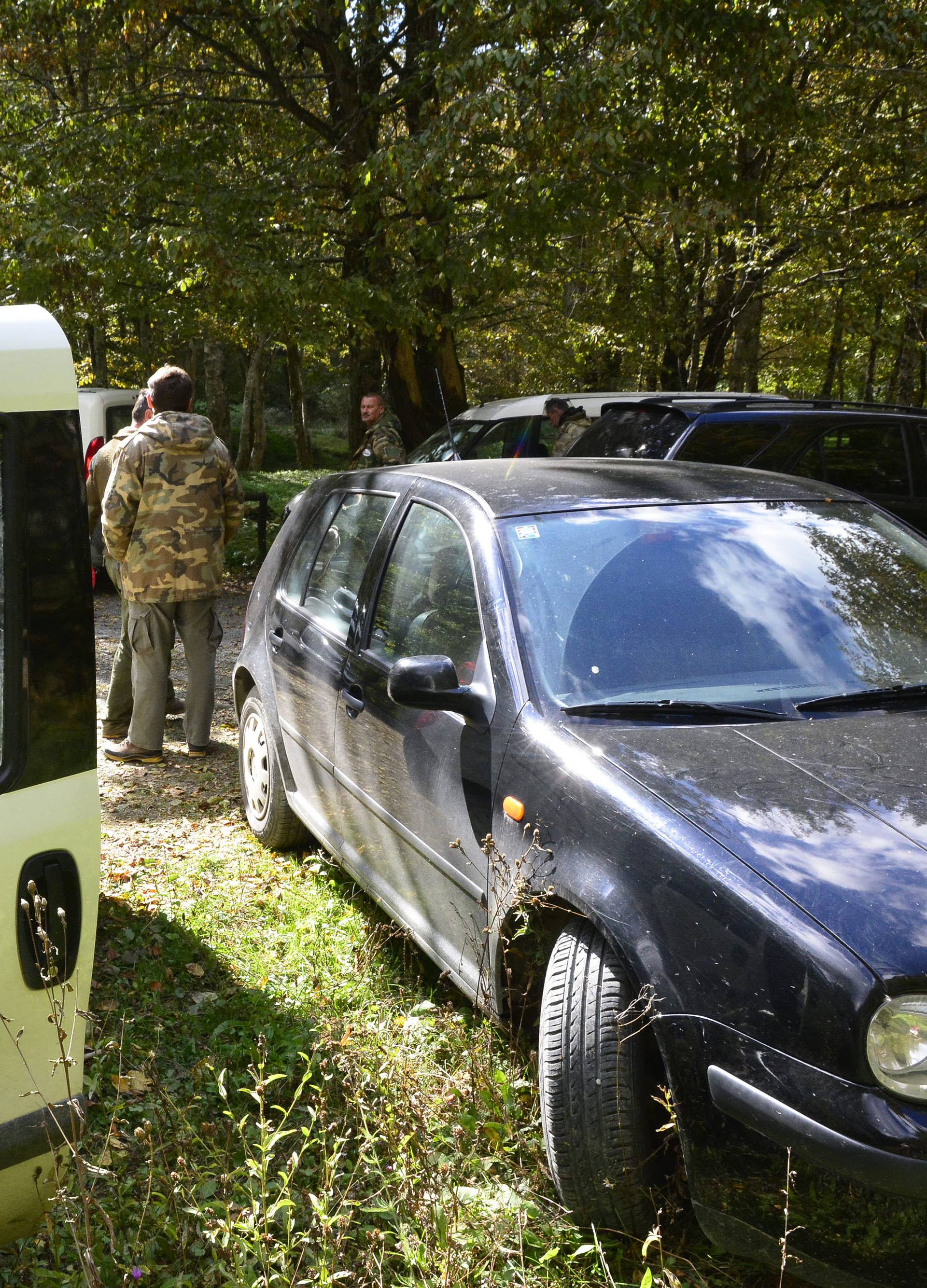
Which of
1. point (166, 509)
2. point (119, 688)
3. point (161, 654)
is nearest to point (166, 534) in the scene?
point (166, 509)

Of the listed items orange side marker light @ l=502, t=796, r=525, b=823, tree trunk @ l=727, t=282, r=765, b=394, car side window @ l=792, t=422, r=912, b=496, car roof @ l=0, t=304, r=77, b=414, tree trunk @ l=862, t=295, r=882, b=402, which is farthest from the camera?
tree trunk @ l=862, t=295, r=882, b=402

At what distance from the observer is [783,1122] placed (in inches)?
85.8

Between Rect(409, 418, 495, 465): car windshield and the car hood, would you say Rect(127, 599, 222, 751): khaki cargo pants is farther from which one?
Rect(409, 418, 495, 465): car windshield

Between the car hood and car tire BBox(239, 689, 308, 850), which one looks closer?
the car hood

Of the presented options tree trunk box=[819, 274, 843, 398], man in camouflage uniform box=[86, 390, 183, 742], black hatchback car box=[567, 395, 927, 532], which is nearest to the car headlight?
man in camouflage uniform box=[86, 390, 183, 742]

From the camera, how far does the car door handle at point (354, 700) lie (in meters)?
4.07

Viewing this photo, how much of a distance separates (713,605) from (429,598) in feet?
3.12

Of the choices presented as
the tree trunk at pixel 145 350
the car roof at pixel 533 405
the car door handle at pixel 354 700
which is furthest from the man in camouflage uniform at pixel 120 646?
the tree trunk at pixel 145 350

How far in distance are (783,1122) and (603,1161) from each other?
54cm

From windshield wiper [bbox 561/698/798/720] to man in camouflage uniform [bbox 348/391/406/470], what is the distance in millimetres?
7222

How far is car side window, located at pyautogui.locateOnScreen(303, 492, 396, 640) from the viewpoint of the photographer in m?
4.45

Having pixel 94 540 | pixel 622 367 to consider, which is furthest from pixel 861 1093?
pixel 622 367

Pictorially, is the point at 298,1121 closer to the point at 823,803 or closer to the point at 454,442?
the point at 823,803

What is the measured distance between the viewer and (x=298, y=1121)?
A: 11.0 feet
